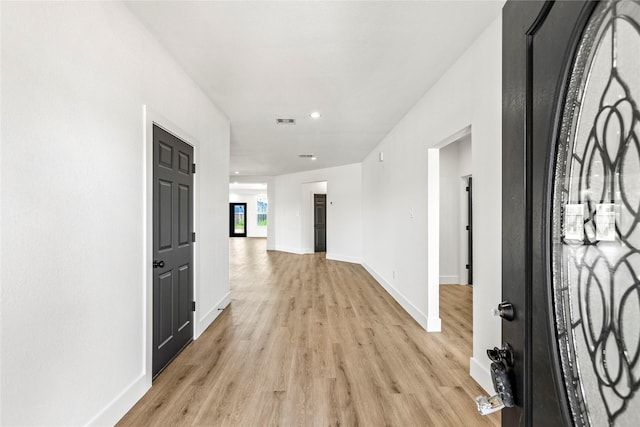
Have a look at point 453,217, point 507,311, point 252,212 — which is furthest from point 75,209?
point 252,212

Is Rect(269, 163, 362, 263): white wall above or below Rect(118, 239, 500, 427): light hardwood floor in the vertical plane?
above

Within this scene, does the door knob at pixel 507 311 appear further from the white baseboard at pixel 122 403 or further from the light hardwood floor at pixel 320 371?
the white baseboard at pixel 122 403

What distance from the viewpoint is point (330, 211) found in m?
8.65

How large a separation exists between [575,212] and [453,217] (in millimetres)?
5338

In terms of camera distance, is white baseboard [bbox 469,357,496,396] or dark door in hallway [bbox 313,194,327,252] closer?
white baseboard [bbox 469,357,496,396]

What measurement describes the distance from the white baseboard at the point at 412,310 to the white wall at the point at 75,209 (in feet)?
8.77

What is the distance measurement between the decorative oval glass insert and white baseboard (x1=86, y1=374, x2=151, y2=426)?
7.33ft

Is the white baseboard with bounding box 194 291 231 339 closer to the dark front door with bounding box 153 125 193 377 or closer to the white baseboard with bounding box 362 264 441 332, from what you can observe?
the dark front door with bounding box 153 125 193 377

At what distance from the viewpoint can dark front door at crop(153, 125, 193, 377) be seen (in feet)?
7.94

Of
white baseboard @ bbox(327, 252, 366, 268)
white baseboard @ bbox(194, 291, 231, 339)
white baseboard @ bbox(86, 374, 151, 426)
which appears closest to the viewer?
white baseboard @ bbox(86, 374, 151, 426)

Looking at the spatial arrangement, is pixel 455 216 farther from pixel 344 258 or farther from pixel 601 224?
pixel 601 224

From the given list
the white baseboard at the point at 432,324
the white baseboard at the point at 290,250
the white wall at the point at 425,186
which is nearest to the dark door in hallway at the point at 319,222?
the white baseboard at the point at 290,250

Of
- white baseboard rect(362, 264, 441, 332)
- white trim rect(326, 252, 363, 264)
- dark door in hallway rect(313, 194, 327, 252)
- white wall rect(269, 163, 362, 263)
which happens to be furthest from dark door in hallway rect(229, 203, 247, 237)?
white baseboard rect(362, 264, 441, 332)

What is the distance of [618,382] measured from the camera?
480 millimetres
